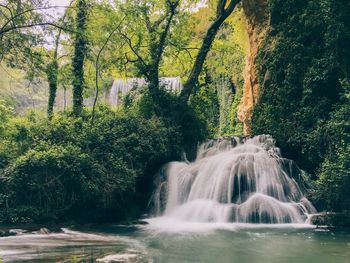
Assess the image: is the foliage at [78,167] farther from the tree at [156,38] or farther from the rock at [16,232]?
the tree at [156,38]

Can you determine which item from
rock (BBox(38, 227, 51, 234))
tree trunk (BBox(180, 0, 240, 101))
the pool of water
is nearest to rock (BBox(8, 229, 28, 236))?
the pool of water

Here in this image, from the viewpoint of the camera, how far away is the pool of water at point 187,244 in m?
7.92

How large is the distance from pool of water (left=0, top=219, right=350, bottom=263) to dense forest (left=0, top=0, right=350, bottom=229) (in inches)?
64.3

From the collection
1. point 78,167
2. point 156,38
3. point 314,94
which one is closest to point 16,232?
point 78,167

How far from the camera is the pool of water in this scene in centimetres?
792

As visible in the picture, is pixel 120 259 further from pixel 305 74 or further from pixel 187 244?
pixel 305 74

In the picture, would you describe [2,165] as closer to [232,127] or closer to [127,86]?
[232,127]

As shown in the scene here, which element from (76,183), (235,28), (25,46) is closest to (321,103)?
(76,183)

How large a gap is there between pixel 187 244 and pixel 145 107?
10.3 meters

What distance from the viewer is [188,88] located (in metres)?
19.2

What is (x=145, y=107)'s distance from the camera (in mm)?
18922

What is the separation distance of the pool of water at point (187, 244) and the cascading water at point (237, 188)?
2.47ft

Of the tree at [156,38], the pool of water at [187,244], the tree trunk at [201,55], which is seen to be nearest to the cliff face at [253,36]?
the tree at [156,38]

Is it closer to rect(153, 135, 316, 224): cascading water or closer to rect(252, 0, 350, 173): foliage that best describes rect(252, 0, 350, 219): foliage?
rect(252, 0, 350, 173): foliage
